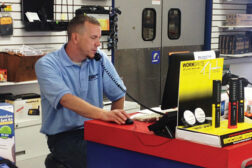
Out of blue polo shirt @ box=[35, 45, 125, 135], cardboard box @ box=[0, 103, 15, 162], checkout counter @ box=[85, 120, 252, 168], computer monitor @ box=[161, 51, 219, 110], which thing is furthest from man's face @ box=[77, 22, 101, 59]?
cardboard box @ box=[0, 103, 15, 162]

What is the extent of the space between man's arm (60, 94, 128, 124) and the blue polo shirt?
6 cm

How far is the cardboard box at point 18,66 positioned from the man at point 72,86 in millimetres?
1121

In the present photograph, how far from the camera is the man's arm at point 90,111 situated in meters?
2.35

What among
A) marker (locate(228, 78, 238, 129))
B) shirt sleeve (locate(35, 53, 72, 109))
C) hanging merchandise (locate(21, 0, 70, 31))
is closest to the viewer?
marker (locate(228, 78, 238, 129))

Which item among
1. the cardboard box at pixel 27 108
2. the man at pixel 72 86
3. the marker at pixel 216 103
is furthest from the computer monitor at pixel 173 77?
the cardboard box at pixel 27 108

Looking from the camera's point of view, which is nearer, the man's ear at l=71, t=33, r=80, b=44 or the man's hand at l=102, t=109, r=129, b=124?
→ the man's hand at l=102, t=109, r=129, b=124

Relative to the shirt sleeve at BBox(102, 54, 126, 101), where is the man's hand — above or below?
below

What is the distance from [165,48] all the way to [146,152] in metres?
4.11

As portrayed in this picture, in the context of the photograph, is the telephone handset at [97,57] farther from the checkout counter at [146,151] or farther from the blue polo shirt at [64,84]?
the checkout counter at [146,151]

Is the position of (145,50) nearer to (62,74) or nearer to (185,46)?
(185,46)

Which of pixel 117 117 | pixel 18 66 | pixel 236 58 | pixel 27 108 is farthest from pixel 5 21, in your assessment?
pixel 236 58

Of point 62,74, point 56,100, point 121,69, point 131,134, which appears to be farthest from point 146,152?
point 121,69

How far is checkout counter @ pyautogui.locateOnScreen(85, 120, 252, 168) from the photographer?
193cm

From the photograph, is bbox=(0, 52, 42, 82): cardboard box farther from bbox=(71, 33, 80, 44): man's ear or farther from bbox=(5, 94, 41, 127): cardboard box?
bbox=(71, 33, 80, 44): man's ear
